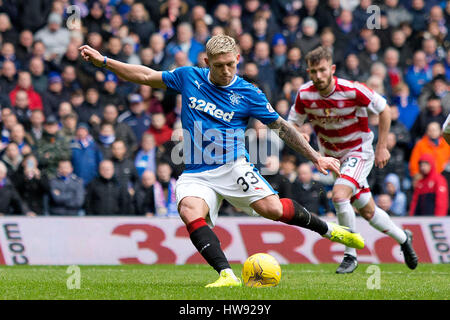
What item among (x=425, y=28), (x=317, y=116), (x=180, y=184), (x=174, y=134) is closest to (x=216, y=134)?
(x=180, y=184)

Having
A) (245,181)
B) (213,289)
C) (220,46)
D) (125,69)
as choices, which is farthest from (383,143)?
(213,289)

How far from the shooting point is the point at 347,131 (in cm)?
1091

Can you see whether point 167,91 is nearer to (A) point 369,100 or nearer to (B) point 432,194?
(B) point 432,194

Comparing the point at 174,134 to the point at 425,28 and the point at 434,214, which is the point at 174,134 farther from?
the point at 425,28

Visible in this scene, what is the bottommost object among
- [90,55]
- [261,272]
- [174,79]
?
[261,272]

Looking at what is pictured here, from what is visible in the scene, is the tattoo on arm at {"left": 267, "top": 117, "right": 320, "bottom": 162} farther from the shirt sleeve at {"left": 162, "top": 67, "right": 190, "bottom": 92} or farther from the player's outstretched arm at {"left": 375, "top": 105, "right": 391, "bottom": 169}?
the player's outstretched arm at {"left": 375, "top": 105, "right": 391, "bottom": 169}

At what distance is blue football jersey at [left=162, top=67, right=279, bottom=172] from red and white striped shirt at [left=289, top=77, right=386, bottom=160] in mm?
2408

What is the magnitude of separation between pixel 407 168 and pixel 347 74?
2.37m

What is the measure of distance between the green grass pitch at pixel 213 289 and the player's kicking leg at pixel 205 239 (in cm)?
26

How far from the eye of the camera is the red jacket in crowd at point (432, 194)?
48.7ft

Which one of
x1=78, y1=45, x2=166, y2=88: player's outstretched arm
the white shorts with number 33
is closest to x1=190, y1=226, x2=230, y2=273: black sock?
the white shorts with number 33

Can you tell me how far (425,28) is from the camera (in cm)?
1948

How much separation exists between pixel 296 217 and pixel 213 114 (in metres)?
1.38

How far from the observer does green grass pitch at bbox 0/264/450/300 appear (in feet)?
23.1
